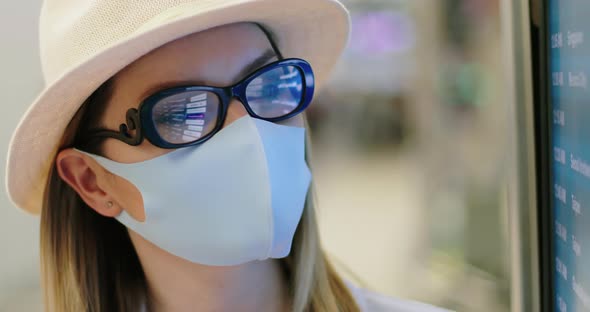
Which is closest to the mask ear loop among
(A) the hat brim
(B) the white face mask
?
(A) the hat brim

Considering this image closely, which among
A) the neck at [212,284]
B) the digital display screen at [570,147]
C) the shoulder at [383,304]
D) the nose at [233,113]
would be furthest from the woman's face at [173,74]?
the digital display screen at [570,147]

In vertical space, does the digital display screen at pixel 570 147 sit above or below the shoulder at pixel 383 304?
above

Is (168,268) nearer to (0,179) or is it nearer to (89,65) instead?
(89,65)

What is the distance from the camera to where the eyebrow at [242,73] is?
0.90 m

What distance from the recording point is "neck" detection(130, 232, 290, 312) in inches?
39.8

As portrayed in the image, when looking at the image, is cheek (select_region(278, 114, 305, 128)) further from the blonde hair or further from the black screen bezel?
the black screen bezel

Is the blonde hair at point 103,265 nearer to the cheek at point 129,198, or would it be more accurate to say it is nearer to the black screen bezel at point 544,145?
the cheek at point 129,198

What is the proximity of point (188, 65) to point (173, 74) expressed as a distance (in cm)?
3

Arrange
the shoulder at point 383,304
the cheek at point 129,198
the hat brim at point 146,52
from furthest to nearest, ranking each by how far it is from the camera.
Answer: the shoulder at point 383,304 < the cheek at point 129,198 < the hat brim at point 146,52

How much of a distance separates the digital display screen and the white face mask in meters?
0.40

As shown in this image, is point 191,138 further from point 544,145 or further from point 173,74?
point 544,145

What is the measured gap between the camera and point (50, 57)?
0.93 meters

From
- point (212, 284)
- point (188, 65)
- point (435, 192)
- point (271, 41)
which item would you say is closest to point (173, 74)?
point (188, 65)

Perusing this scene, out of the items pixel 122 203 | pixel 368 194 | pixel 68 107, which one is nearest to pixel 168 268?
pixel 122 203
